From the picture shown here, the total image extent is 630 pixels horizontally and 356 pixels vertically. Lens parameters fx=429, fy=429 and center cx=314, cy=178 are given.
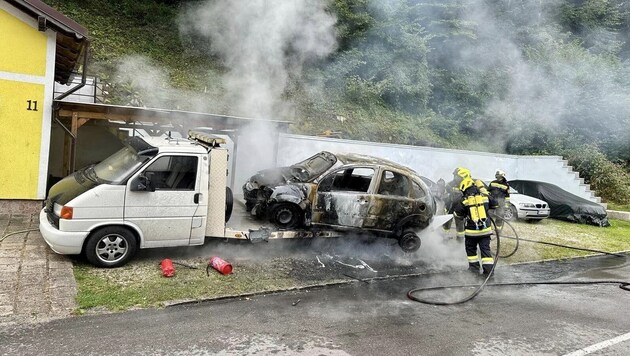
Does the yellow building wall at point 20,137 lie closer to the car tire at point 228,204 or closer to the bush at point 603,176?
the car tire at point 228,204

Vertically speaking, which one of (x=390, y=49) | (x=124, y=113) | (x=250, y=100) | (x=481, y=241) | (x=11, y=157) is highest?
(x=390, y=49)

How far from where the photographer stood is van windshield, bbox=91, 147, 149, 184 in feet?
18.3

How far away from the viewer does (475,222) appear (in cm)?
683

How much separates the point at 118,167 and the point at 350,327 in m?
3.73

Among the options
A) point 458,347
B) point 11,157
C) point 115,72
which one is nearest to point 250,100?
point 115,72

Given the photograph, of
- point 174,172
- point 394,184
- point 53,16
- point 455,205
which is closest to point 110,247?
point 174,172

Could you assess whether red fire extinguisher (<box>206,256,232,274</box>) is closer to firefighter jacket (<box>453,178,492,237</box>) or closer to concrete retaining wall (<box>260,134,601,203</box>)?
firefighter jacket (<box>453,178,492,237</box>)

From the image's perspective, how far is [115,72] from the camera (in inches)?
603

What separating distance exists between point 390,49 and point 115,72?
35.7 feet

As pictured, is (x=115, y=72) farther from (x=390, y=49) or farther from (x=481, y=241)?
(x=481, y=241)

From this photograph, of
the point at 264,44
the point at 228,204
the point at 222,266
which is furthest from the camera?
the point at 264,44

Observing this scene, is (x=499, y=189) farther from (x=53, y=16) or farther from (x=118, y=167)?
(x=53, y=16)

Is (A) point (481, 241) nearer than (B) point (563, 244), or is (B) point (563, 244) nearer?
(A) point (481, 241)

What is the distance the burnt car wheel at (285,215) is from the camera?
6.70 m
